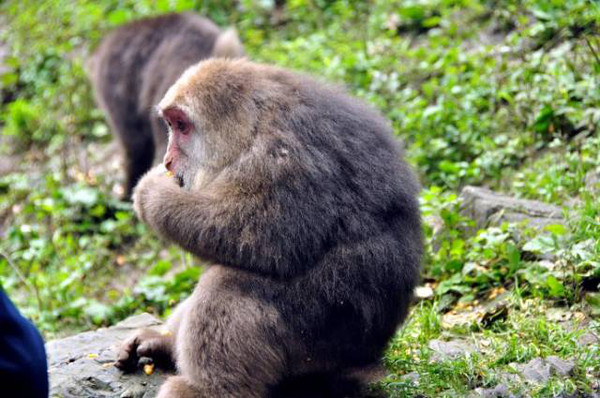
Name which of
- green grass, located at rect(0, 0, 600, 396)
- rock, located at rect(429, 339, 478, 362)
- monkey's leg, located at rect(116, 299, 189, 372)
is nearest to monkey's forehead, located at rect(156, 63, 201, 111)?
monkey's leg, located at rect(116, 299, 189, 372)

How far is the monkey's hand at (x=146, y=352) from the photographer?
4770 mm

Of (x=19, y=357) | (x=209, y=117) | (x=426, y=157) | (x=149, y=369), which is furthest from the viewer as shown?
(x=426, y=157)

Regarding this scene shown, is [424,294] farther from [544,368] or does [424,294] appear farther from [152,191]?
[152,191]

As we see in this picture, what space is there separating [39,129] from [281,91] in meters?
7.47

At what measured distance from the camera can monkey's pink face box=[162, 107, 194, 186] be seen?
4840mm

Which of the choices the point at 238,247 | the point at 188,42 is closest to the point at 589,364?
the point at 238,247

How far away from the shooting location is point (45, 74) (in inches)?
470

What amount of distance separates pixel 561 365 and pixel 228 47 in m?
5.62

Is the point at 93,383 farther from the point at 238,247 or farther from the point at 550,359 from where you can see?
the point at 550,359

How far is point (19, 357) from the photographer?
2760 mm

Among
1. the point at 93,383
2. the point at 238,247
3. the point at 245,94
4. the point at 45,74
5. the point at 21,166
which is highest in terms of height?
the point at 245,94

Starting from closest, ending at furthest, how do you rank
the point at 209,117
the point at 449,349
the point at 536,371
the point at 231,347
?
the point at 231,347 < the point at 536,371 < the point at 209,117 < the point at 449,349

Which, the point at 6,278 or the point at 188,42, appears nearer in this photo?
the point at 6,278

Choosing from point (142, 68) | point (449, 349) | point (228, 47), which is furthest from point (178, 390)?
point (142, 68)
